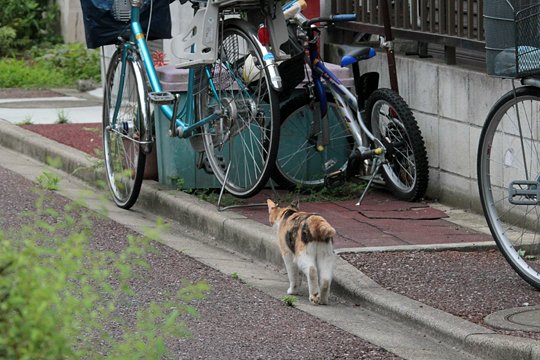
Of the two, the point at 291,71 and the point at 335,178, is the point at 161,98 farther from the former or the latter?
the point at 335,178

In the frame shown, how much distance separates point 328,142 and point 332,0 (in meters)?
1.75

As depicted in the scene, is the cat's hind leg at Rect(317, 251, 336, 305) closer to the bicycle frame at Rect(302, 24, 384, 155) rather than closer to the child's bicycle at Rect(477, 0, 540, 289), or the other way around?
the child's bicycle at Rect(477, 0, 540, 289)

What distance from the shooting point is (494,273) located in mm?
6613

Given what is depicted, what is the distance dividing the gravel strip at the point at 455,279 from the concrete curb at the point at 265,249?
0.10m

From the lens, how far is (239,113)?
7898 mm

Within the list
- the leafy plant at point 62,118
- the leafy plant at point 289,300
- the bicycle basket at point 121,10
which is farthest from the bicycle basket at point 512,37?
the leafy plant at point 62,118

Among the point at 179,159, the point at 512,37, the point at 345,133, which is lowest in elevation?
the point at 179,159

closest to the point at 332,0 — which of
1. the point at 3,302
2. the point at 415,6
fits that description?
the point at 415,6

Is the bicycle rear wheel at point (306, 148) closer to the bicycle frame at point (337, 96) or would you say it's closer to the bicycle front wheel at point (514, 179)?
the bicycle frame at point (337, 96)

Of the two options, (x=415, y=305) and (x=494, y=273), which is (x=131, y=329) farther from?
(x=494, y=273)

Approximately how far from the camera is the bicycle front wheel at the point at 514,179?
19.7 ft

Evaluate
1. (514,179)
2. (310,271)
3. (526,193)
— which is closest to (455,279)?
(526,193)

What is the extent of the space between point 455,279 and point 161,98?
2654mm

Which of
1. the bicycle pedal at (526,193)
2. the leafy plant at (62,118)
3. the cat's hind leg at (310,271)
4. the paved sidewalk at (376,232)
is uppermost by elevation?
the bicycle pedal at (526,193)
